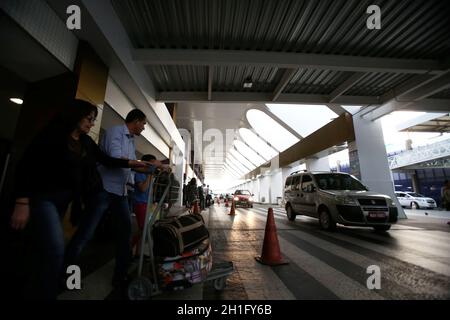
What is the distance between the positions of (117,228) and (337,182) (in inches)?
253

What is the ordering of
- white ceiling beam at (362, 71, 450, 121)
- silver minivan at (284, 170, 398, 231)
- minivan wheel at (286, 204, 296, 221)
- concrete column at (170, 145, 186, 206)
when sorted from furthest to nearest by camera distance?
concrete column at (170, 145, 186, 206) < minivan wheel at (286, 204, 296, 221) < white ceiling beam at (362, 71, 450, 121) < silver minivan at (284, 170, 398, 231)

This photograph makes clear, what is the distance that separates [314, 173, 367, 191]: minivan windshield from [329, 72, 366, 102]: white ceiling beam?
334 cm

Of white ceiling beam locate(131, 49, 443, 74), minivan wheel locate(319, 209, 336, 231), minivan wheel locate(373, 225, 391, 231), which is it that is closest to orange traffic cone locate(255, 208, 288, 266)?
minivan wheel locate(319, 209, 336, 231)

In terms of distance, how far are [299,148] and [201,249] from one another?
16.4 meters

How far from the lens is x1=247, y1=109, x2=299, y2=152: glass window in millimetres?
15974

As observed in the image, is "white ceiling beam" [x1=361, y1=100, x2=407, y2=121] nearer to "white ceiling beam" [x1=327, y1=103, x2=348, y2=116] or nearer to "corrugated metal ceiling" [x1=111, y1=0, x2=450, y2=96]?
"white ceiling beam" [x1=327, y1=103, x2=348, y2=116]

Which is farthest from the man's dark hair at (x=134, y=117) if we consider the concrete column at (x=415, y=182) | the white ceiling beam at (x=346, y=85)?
the concrete column at (x=415, y=182)

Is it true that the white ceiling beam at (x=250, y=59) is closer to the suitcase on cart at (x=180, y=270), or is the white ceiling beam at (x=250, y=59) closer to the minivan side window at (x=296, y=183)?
the minivan side window at (x=296, y=183)

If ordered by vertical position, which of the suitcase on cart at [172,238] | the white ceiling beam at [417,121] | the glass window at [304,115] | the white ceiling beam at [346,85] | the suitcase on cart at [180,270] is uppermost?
the glass window at [304,115]

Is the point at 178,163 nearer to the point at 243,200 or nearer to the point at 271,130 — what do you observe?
the point at 243,200

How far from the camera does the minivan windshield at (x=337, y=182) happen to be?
618cm

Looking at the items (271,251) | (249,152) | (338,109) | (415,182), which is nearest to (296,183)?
(271,251)

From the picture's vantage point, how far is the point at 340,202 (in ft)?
16.9
